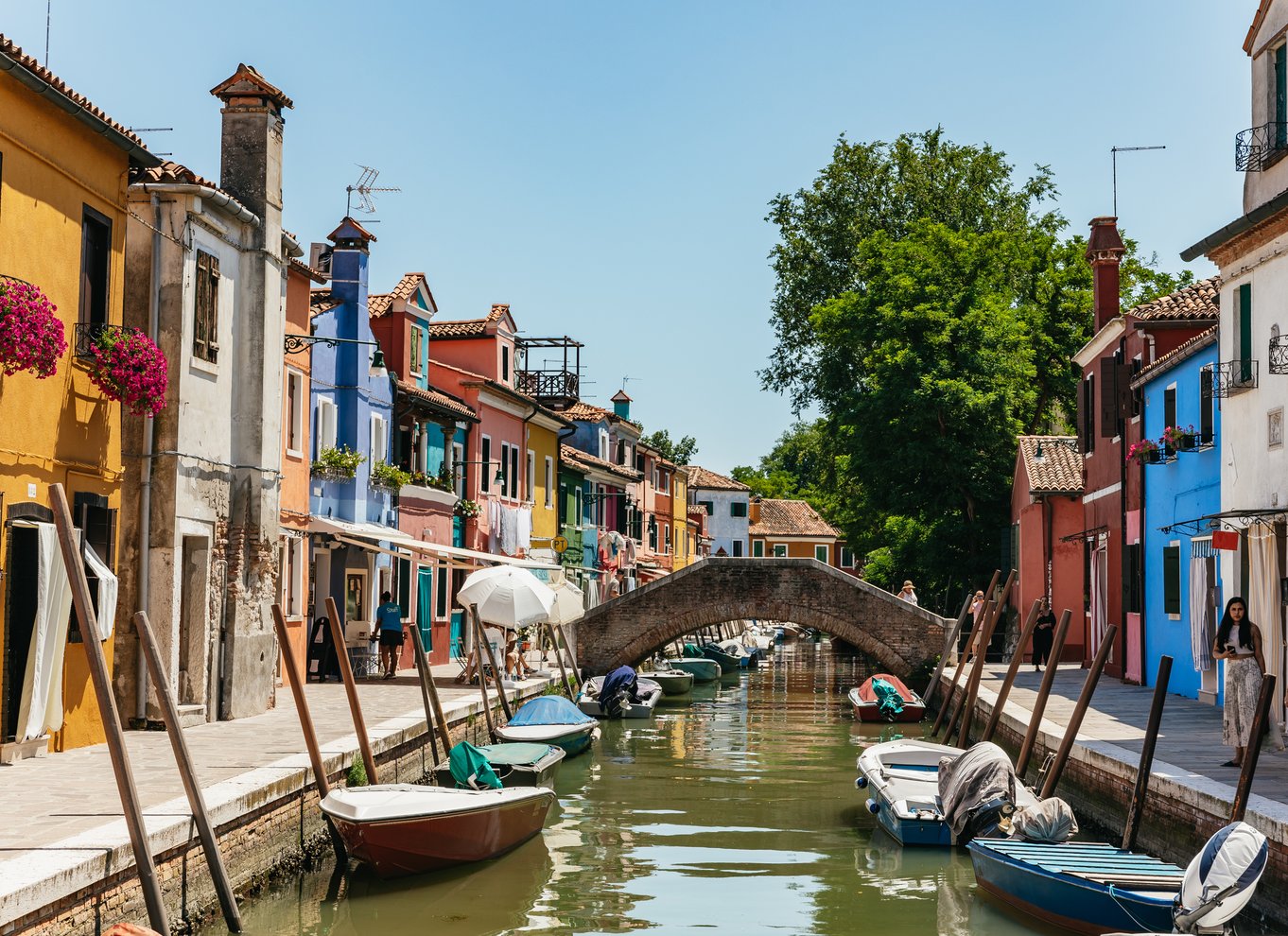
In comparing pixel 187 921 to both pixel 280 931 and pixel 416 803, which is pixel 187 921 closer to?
pixel 280 931

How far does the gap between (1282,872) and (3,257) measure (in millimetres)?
10627

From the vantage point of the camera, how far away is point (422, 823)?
473 inches

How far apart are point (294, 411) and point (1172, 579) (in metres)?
13.1

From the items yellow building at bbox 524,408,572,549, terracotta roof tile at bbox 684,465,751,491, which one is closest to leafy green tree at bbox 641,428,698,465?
terracotta roof tile at bbox 684,465,751,491

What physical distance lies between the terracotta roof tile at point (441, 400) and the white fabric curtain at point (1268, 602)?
1608 cm

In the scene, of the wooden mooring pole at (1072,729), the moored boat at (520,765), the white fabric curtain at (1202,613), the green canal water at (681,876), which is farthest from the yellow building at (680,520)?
the wooden mooring pole at (1072,729)

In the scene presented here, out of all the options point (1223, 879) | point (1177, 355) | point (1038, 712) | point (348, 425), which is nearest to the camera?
point (1223, 879)

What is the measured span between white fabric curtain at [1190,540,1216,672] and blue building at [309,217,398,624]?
11999 mm

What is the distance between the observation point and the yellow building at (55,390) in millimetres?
12312

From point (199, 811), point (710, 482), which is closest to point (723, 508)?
point (710, 482)

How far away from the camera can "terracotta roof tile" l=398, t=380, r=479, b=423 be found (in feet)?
91.0

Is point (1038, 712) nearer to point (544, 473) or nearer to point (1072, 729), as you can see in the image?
point (1072, 729)

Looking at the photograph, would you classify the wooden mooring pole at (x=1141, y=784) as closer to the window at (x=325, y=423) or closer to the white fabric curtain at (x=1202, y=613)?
the white fabric curtain at (x=1202, y=613)

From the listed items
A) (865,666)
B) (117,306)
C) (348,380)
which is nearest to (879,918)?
(117,306)
